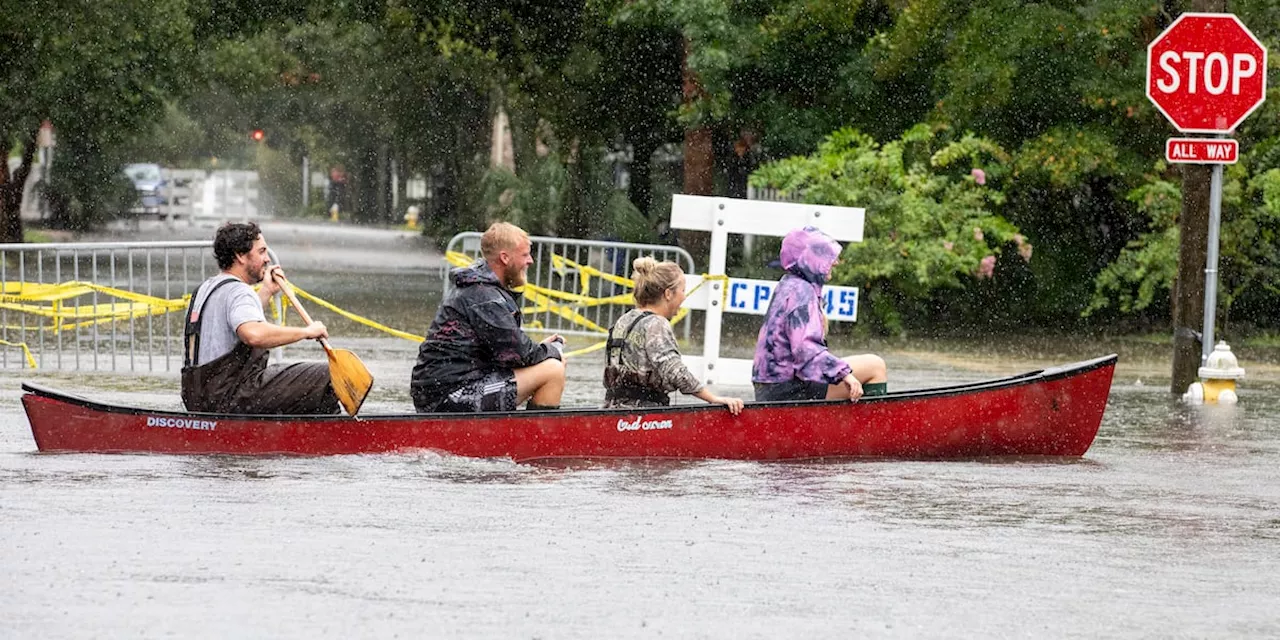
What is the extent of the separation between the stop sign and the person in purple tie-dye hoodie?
19.6ft

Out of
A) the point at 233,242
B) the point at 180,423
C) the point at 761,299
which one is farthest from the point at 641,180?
the point at 180,423

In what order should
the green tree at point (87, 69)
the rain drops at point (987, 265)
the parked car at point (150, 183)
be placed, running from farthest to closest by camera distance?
the parked car at point (150, 183), the green tree at point (87, 69), the rain drops at point (987, 265)

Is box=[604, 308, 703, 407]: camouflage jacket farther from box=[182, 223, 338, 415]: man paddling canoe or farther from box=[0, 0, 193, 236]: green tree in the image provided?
box=[0, 0, 193, 236]: green tree

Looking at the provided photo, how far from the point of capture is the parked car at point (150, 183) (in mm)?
71812

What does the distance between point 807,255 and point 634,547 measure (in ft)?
11.7

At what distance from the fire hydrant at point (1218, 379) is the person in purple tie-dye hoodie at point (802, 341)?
17.3ft

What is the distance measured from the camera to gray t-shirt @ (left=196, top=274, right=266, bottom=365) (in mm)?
10812

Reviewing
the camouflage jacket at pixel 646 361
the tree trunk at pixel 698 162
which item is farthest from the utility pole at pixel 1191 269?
the tree trunk at pixel 698 162

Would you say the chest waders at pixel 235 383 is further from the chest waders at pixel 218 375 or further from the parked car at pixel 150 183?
the parked car at pixel 150 183

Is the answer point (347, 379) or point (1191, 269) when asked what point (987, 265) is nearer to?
point (1191, 269)

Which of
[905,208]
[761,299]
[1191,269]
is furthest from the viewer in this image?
[905,208]

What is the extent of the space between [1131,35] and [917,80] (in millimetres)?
2940

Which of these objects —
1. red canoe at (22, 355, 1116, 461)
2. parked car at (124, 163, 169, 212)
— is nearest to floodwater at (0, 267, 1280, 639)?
red canoe at (22, 355, 1116, 461)

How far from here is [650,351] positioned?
11.3 m
